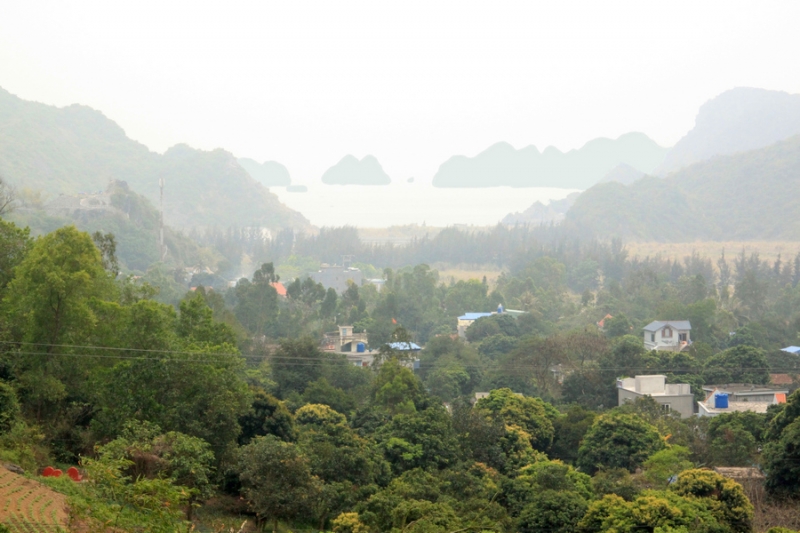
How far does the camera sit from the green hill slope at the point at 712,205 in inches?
5226

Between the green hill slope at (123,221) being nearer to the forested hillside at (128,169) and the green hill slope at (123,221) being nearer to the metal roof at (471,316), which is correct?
the metal roof at (471,316)

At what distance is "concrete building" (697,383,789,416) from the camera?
26609mm

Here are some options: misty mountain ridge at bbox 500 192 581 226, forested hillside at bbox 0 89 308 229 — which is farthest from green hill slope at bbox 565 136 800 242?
forested hillside at bbox 0 89 308 229

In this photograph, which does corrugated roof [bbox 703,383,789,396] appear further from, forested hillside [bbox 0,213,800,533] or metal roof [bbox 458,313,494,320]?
metal roof [bbox 458,313,494,320]

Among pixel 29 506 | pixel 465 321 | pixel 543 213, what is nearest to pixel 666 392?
pixel 465 321

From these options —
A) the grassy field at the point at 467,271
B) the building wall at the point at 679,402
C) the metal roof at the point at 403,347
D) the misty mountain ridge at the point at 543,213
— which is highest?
the misty mountain ridge at the point at 543,213

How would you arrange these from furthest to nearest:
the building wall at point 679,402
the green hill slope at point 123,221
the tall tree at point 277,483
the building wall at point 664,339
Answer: the green hill slope at point 123,221
the building wall at point 664,339
the building wall at point 679,402
the tall tree at point 277,483

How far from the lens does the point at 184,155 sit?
196 metres

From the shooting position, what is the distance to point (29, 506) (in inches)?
430

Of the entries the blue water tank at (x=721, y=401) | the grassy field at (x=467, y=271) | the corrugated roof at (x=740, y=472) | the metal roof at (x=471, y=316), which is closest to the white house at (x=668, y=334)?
the metal roof at (x=471, y=316)

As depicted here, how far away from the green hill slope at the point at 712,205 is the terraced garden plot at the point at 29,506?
124804 mm

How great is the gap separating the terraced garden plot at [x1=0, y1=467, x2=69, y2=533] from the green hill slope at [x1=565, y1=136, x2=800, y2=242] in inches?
4914

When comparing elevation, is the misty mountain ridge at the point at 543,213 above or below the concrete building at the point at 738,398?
above

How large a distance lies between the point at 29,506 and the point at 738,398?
80.5ft
